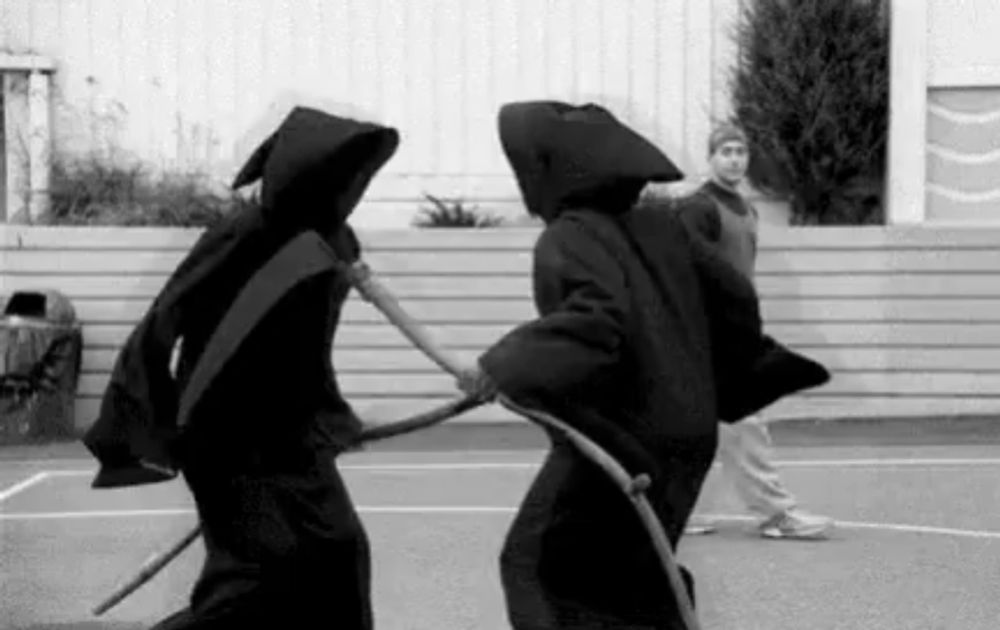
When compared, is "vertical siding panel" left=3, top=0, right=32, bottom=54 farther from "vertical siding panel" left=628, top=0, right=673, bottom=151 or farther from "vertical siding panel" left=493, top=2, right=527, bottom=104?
"vertical siding panel" left=628, top=0, right=673, bottom=151

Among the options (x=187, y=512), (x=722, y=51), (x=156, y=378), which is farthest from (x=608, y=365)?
(x=722, y=51)

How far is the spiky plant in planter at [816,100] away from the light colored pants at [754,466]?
20.5 feet

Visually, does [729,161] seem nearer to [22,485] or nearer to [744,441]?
[744,441]

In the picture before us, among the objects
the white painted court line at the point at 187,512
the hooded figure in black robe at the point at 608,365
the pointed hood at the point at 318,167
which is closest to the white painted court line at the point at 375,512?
the white painted court line at the point at 187,512

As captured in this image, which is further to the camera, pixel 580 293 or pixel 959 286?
pixel 959 286

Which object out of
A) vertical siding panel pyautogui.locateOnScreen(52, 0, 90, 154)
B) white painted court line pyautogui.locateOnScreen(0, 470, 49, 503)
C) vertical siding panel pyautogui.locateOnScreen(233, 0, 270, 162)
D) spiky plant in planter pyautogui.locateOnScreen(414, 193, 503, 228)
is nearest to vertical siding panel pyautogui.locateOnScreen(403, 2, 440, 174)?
spiky plant in planter pyautogui.locateOnScreen(414, 193, 503, 228)

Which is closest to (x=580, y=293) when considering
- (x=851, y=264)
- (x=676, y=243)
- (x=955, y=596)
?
(x=676, y=243)

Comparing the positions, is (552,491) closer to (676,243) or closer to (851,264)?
(676,243)

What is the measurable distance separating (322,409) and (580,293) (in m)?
0.79

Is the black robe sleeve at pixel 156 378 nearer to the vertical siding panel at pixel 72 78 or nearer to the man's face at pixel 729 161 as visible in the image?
the man's face at pixel 729 161

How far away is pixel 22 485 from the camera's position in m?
14.5

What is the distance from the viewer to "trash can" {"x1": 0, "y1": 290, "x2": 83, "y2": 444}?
1670 cm

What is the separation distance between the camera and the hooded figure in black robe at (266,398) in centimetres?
700

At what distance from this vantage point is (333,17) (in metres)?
18.9
